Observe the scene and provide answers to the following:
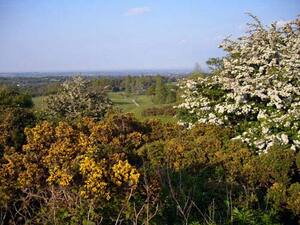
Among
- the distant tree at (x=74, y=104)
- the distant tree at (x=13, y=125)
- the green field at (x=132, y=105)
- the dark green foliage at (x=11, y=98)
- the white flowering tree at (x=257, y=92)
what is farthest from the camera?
the green field at (x=132, y=105)

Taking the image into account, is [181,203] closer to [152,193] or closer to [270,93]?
[152,193]

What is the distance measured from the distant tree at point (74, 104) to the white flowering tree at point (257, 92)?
13.0 feet

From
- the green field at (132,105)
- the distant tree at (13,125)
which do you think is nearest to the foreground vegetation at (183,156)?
the distant tree at (13,125)

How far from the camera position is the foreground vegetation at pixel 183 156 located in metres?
7.20

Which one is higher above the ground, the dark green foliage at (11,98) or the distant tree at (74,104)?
the dark green foliage at (11,98)

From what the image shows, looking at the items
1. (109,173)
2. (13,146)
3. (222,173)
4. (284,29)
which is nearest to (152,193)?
(109,173)

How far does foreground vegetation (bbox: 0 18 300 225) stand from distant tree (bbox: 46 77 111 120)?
7cm

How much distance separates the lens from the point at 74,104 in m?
18.9

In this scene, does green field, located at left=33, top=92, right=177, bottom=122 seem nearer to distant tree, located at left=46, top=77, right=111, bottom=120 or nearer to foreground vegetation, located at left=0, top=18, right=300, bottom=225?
distant tree, located at left=46, top=77, right=111, bottom=120

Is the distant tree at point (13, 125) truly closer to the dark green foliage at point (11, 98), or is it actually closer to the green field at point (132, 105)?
the dark green foliage at point (11, 98)

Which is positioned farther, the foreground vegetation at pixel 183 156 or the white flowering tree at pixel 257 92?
the white flowering tree at pixel 257 92

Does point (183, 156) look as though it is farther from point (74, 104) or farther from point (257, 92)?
point (74, 104)

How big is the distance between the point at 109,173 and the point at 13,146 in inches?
192

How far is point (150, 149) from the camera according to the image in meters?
11.3
